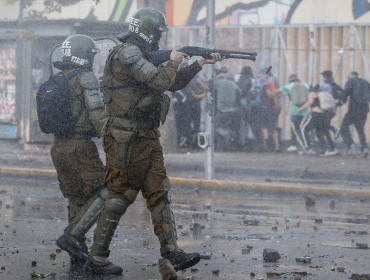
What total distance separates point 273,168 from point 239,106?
413 centimetres

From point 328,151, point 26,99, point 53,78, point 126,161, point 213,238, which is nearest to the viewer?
point 126,161

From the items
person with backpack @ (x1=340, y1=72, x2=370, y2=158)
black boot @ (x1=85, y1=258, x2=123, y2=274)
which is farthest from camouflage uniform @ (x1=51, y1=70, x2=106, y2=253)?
person with backpack @ (x1=340, y1=72, x2=370, y2=158)

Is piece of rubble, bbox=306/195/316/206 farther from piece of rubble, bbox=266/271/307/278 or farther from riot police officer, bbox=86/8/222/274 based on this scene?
riot police officer, bbox=86/8/222/274

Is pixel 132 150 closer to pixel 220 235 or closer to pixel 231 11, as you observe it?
pixel 220 235

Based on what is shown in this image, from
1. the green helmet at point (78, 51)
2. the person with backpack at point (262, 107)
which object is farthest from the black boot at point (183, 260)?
the person with backpack at point (262, 107)

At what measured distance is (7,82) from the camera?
19.1 metres

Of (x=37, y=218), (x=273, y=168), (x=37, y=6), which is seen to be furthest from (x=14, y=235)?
(x=37, y=6)

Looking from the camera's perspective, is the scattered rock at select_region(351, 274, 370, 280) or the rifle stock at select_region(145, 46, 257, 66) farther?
the rifle stock at select_region(145, 46, 257, 66)

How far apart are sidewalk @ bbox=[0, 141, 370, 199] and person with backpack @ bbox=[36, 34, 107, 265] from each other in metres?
5.80

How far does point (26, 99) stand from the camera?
→ 731 inches

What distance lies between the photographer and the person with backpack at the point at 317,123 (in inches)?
672

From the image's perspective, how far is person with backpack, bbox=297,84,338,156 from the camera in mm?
17062

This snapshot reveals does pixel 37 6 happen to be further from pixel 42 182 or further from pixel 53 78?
pixel 53 78

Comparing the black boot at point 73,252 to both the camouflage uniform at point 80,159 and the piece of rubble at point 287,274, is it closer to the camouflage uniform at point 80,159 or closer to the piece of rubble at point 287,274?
the camouflage uniform at point 80,159
